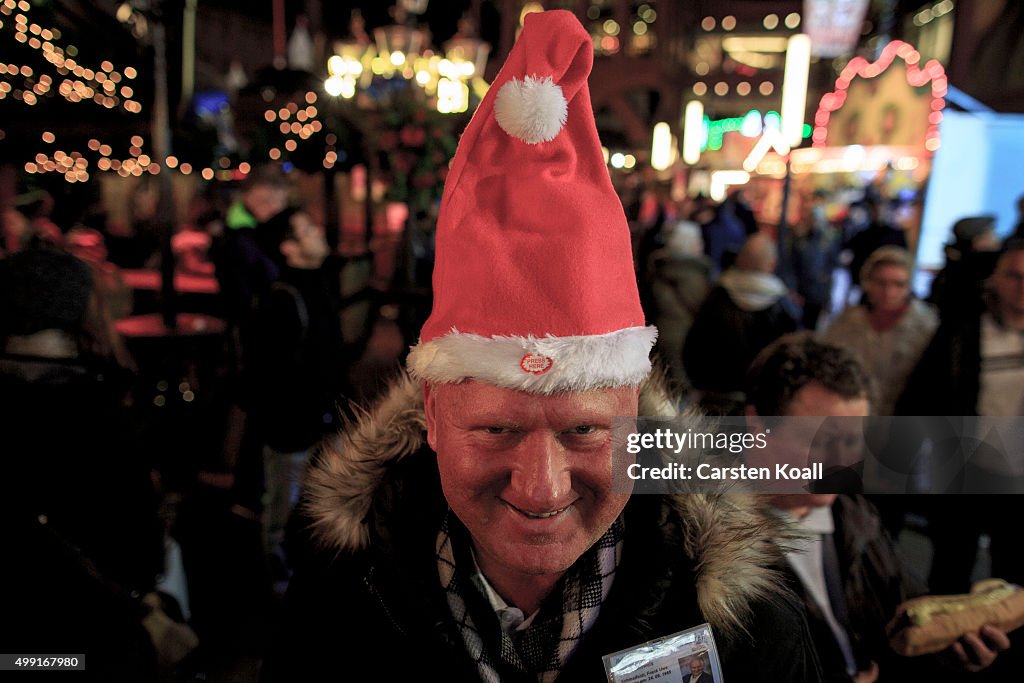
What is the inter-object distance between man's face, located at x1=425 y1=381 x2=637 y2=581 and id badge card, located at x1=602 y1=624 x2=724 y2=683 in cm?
20

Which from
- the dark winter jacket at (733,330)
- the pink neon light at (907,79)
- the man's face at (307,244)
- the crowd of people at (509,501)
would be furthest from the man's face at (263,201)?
the pink neon light at (907,79)

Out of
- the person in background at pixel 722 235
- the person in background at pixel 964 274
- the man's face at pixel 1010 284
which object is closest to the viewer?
the man's face at pixel 1010 284

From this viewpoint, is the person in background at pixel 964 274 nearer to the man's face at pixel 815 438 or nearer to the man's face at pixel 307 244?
the man's face at pixel 815 438

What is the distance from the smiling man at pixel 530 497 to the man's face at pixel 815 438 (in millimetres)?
288

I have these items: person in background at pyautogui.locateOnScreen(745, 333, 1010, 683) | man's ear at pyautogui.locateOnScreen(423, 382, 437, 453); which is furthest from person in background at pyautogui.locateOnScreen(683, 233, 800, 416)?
man's ear at pyautogui.locateOnScreen(423, 382, 437, 453)

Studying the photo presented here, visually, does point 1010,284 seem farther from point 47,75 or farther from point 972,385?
point 47,75

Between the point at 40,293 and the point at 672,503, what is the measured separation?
75.7 inches

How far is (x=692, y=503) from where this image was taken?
50.5 inches

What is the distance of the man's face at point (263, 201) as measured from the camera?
15.1 feet

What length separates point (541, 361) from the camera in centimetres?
104

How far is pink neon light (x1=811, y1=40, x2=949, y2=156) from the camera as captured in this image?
6.94 metres

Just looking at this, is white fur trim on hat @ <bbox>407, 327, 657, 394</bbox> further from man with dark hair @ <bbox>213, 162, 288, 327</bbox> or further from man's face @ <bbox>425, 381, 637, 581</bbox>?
man with dark hair @ <bbox>213, 162, 288, 327</bbox>

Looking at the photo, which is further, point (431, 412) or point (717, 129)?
point (717, 129)

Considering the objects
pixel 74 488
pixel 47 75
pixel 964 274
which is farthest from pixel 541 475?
pixel 964 274
